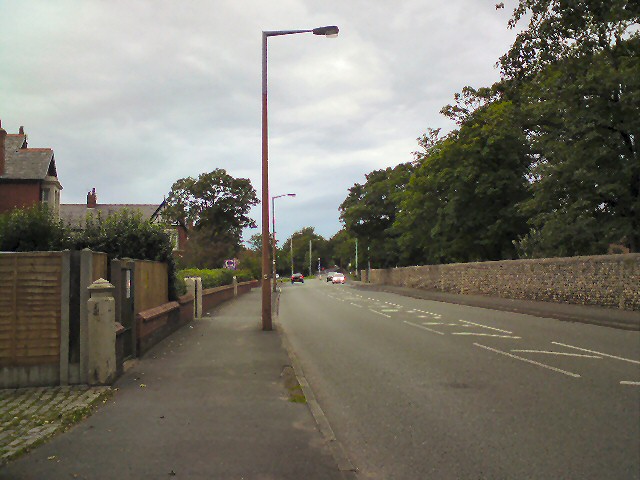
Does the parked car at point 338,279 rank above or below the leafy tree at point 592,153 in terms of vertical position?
below

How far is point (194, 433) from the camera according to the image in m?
5.69

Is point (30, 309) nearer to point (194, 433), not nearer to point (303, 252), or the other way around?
point (194, 433)

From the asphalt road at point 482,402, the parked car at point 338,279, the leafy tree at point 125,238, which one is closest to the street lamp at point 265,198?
the asphalt road at point 482,402

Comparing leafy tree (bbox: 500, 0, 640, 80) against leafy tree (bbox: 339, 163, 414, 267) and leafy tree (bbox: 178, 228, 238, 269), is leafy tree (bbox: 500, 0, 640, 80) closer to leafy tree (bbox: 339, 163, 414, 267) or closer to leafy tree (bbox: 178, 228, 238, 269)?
leafy tree (bbox: 178, 228, 238, 269)

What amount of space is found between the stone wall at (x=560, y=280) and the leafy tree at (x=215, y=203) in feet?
128

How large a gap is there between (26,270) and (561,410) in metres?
7.30

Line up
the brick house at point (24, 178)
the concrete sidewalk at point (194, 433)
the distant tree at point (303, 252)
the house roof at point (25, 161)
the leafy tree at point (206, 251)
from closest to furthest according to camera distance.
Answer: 1. the concrete sidewalk at point (194, 433)
2. the brick house at point (24, 178)
3. the house roof at point (25, 161)
4. the leafy tree at point (206, 251)
5. the distant tree at point (303, 252)

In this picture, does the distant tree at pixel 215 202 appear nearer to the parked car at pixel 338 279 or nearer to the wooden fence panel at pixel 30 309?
the parked car at pixel 338 279

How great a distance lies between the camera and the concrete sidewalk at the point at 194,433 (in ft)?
15.1

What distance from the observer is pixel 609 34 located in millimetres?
22250

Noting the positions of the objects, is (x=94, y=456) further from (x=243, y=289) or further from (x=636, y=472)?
(x=243, y=289)

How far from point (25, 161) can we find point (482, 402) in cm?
3744

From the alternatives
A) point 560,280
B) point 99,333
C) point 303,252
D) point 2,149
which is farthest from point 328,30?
point 303,252

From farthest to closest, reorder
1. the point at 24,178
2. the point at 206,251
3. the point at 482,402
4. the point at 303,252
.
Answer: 1. the point at 303,252
2. the point at 206,251
3. the point at 24,178
4. the point at 482,402
